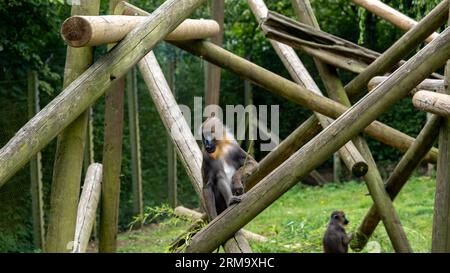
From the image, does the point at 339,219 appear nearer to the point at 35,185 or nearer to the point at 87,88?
the point at 87,88

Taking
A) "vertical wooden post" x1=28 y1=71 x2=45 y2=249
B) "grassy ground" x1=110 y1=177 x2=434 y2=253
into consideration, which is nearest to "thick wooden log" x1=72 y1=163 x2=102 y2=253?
"grassy ground" x1=110 y1=177 x2=434 y2=253

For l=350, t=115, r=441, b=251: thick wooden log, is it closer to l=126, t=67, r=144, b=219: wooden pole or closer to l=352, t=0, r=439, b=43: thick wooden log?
l=352, t=0, r=439, b=43: thick wooden log

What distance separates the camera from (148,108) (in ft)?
36.7

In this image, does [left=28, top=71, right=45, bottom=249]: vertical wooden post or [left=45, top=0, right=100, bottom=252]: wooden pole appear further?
[left=28, top=71, right=45, bottom=249]: vertical wooden post

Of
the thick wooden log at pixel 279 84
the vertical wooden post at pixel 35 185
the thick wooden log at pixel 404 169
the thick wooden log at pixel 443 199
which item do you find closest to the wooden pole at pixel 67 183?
the thick wooden log at pixel 279 84

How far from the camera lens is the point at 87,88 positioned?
4.17 meters

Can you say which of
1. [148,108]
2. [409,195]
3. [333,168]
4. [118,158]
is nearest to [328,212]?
[409,195]

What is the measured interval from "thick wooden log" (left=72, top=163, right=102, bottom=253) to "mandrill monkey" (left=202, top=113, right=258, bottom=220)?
2.68 feet

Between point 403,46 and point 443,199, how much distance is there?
1535mm

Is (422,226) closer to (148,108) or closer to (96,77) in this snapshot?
(148,108)

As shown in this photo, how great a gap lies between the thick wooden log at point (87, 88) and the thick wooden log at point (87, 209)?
36.7 inches

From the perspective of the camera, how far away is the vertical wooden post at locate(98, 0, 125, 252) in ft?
19.6

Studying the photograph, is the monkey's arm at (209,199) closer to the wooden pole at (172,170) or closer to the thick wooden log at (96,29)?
the thick wooden log at (96,29)

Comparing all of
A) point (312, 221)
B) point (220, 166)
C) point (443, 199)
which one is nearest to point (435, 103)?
point (443, 199)
